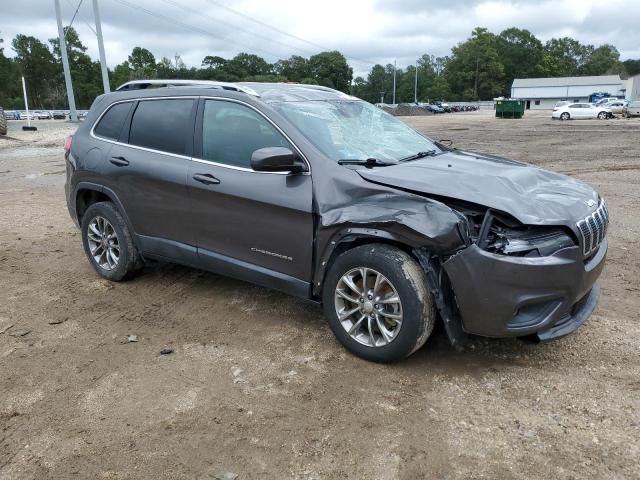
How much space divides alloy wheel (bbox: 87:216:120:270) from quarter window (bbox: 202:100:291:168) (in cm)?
150

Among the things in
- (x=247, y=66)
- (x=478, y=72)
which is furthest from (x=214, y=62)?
(x=478, y=72)

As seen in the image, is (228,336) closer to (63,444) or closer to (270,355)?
(270,355)

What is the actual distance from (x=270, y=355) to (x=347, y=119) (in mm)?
1993

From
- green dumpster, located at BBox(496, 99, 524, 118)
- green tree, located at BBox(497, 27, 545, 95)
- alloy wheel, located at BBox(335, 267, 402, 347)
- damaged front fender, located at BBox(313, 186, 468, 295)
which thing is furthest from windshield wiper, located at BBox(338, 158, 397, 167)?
green tree, located at BBox(497, 27, 545, 95)

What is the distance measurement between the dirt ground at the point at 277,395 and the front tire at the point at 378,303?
181 mm

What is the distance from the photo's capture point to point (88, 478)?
264 cm

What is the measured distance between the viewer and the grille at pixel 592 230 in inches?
130

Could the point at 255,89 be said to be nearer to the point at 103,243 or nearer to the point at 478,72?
the point at 103,243

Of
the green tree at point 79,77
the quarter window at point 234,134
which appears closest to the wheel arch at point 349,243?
the quarter window at point 234,134

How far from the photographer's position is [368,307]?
352 centimetres

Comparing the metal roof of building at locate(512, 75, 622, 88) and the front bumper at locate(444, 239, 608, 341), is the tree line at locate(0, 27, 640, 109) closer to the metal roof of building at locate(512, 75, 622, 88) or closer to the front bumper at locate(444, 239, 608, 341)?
the metal roof of building at locate(512, 75, 622, 88)

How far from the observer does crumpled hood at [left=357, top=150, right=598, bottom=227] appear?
327 cm

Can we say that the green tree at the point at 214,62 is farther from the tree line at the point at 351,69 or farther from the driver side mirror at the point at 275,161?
the driver side mirror at the point at 275,161

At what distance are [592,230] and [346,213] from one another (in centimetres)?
157
